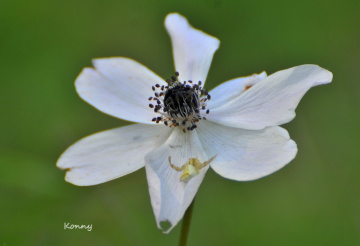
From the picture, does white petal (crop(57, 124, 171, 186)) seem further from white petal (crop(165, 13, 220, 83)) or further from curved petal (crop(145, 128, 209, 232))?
white petal (crop(165, 13, 220, 83))

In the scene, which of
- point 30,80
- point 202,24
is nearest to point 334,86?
point 202,24

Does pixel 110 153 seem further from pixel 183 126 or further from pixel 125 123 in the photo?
pixel 125 123

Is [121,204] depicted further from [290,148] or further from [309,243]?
[290,148]

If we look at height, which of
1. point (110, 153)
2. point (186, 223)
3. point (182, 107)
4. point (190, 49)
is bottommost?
point (186, 223)

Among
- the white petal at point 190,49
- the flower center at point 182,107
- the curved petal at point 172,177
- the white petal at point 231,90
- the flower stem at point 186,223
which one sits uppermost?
the white petal at point 190,49

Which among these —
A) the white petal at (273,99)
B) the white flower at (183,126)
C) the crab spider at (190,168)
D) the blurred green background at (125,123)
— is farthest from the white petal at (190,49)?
the blurred green background at (125,123)

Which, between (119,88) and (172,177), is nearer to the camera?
(172,177)

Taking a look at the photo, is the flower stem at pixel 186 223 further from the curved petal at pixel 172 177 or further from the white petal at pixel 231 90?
the white petal at pixel 231 90

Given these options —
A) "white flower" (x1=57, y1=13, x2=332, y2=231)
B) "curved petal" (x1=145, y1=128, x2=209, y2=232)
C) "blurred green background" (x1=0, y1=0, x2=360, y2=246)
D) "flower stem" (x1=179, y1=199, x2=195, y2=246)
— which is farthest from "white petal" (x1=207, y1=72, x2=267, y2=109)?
"blurred green background" (x1=0, y1=0, x2=360, y2=246)

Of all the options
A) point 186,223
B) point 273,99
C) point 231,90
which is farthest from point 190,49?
point 186,223
